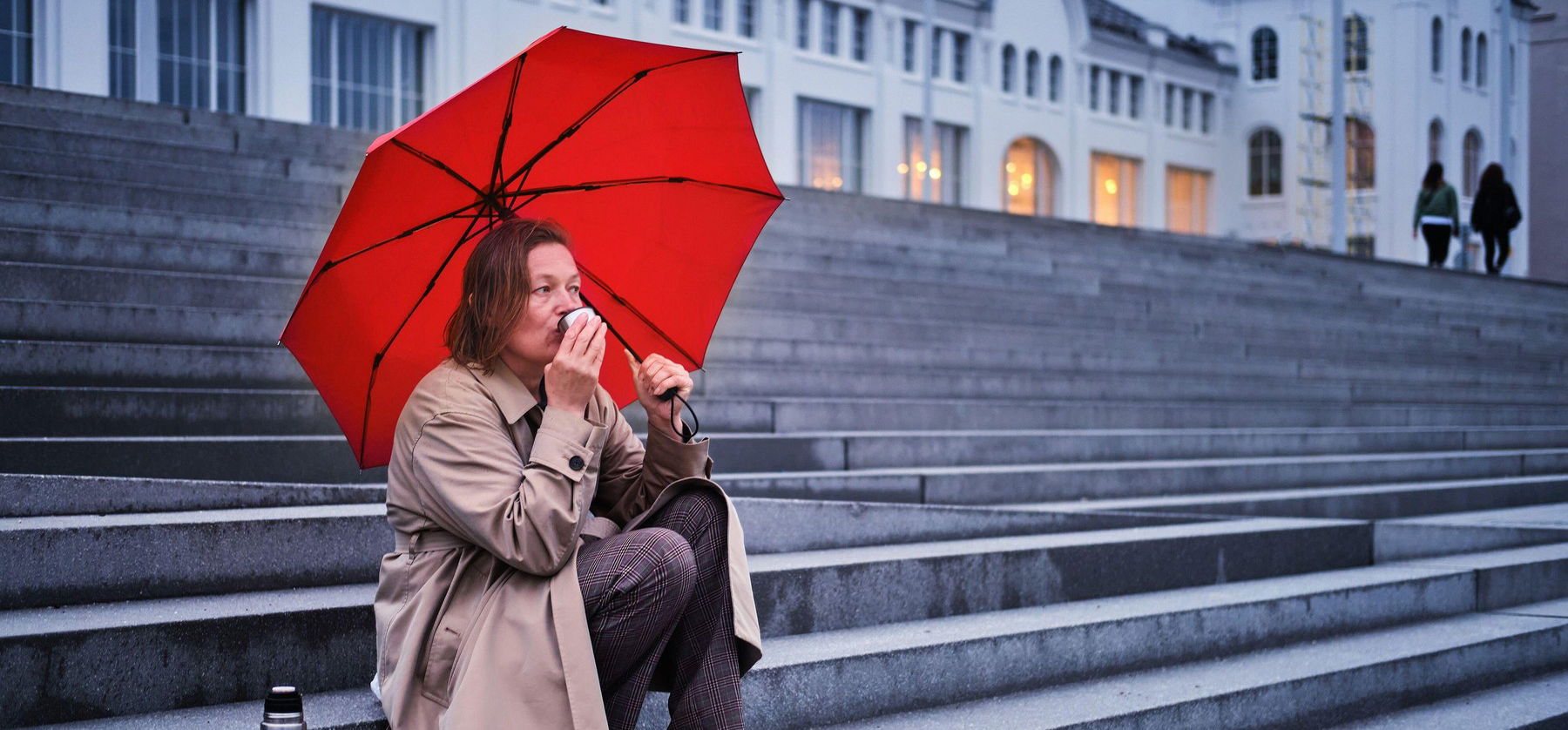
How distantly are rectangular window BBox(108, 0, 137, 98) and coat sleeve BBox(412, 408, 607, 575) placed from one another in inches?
701

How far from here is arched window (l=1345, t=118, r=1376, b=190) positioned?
41.8 metres

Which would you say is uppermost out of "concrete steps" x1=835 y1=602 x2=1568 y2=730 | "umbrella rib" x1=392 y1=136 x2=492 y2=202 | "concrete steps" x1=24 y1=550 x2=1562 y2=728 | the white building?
the white building

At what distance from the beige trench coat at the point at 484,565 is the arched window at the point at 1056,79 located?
1353 inches

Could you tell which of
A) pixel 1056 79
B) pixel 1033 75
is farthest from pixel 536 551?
pixel 1056 79

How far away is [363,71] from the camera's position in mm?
21688

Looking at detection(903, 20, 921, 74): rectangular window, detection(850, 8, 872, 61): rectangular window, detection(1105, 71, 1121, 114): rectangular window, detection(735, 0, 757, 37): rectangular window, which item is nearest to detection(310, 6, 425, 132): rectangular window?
detection(735, 0, 757, 37): rectangular window

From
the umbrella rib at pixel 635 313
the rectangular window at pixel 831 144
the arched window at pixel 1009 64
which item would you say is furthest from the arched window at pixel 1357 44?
the umbrella rib at pixel 635 313

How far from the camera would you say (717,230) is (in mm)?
3611

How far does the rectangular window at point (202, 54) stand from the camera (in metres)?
19.1

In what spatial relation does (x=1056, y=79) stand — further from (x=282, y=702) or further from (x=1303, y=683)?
(x=282, y=702)

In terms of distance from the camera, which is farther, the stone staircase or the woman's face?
the stone staircase

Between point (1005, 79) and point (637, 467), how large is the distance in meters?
32.4

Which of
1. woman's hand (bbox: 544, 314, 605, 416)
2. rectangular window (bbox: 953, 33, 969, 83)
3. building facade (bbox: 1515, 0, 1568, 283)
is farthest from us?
building facade (bbox: 1515, 0, 1568, 283)

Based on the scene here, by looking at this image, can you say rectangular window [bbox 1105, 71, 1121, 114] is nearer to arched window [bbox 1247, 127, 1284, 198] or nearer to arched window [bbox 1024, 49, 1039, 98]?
arched window [bbox 1024, 49, 1039, 98]
